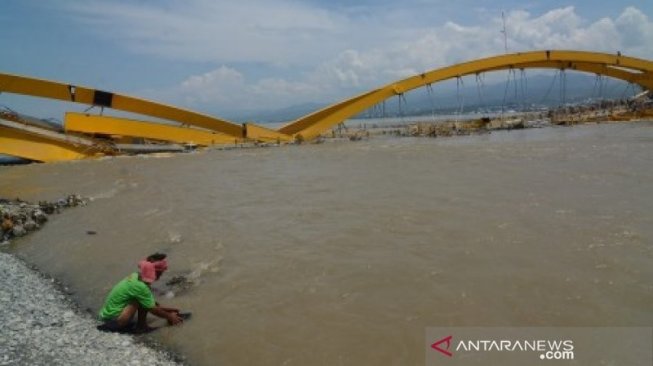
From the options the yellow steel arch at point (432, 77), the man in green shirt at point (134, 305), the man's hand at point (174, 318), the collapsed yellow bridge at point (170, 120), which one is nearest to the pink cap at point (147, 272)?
the man in green shirt at point (134, 305)

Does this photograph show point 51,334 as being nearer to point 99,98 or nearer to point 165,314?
point 165,314

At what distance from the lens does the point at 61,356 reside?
707 centimetres

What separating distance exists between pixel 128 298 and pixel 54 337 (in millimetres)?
1097

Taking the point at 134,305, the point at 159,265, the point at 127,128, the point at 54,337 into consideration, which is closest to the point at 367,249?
the point at 159,265

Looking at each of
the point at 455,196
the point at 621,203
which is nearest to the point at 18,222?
the point at 455,196

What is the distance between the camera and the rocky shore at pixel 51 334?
7059 mm

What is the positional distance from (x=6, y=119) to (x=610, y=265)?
32.8 metres

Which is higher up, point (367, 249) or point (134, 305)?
point (367, 249)

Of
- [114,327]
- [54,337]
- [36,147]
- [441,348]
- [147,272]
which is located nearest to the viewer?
[441,348]

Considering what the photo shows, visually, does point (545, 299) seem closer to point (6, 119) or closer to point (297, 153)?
point (297, 153)

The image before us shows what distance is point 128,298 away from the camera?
834 cm

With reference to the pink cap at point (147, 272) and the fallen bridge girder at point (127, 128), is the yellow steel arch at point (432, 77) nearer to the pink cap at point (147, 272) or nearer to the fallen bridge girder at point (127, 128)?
the fallen bridge girder at point (127, 128)

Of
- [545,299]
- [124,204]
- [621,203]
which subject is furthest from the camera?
[124,204]

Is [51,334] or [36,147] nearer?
[51,334]
